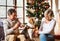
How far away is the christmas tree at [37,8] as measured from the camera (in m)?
1.42

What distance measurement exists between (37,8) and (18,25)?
0.92 ft

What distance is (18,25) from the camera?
1.37 metres

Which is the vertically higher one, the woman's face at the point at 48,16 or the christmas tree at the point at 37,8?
the christmas tree at the point at 37,8

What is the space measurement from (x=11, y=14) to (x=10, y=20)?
64mm

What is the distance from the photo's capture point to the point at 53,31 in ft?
4.60

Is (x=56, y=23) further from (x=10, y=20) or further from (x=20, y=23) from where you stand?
(x=10, y=20)

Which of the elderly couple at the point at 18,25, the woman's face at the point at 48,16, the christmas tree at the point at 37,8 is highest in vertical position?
the christmas tree at the point at 37,8

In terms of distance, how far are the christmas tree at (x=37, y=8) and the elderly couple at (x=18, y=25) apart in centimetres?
4

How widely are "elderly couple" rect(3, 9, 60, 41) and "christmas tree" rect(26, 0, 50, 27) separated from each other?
0.14 ft

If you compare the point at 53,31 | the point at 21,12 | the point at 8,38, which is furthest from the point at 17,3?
the point at 53,31

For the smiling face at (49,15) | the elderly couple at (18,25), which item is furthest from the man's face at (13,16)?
the smiling face at (49,15)

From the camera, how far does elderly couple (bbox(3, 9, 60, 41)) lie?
1.34m

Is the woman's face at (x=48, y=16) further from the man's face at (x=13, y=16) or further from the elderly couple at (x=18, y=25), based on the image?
the man's face at (x=13, y=16)

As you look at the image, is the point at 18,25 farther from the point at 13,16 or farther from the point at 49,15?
the point at 49,15
